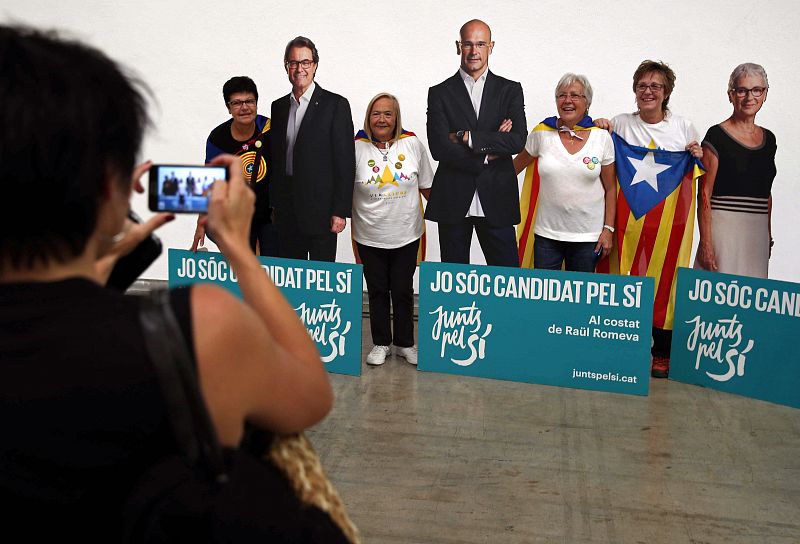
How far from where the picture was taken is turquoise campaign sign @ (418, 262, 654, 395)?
4203 millimetres

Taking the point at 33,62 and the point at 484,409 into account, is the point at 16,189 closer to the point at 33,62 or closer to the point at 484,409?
the point at 33,62

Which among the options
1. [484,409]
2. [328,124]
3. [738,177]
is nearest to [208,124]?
[328,124]

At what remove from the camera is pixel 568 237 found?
469 cm

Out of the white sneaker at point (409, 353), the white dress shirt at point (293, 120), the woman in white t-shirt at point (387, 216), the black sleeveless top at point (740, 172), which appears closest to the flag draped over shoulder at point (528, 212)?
the woman in white t-shirt at point (387, 216)

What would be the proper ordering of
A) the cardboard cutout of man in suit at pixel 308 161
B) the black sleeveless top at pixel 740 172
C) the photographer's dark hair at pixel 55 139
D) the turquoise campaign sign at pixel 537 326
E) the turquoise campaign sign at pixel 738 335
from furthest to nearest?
the cardboard cutout of man in suit at pixel 308 161 → the black sleeveless top at pixel 740 172 → the turquoise campaign sign at pixel 537 326 → the turquoise campaign sign at pixel 738 335 → the photographer's dark hair at pixel 55 139

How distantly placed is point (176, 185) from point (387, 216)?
3223 millimetres

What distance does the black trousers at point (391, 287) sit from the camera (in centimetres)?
479

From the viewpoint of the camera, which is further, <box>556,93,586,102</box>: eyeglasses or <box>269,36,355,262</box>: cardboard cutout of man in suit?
<box>269,36,355,262</box>: cardboard cutout of man in suit

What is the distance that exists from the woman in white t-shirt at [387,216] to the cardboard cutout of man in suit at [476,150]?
15 cm

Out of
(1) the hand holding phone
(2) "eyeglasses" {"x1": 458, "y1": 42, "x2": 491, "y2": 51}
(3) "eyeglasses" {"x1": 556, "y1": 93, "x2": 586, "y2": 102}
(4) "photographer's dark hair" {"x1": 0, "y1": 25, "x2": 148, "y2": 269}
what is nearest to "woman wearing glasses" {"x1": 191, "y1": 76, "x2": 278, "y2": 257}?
(2) "eyeglasses" {"x1": 458, "y1": 42, "x2": 491, "y2": 51}

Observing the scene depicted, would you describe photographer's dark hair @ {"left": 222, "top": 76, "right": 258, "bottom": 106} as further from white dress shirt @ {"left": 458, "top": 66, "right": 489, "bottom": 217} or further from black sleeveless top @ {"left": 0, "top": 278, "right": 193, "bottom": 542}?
black sleeveless top @ {"left": 0, "top": 278, "right": 193, "bottom": 542}

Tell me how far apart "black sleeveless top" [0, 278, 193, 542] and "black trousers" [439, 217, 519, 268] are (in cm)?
423

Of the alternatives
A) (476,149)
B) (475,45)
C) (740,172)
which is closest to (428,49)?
(475,45)

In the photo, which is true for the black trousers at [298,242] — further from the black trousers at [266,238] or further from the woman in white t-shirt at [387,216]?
the woman in white t-shirt at [387,216]
